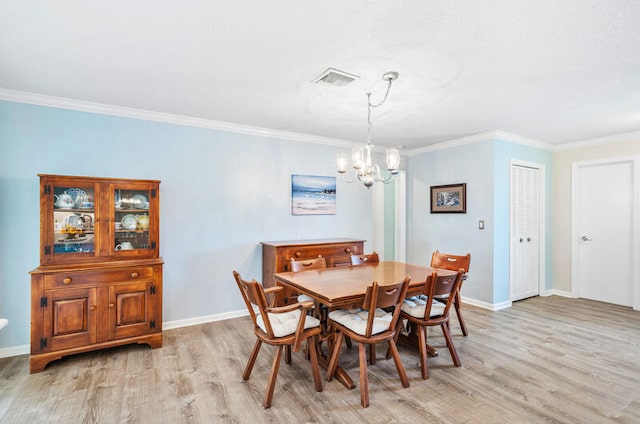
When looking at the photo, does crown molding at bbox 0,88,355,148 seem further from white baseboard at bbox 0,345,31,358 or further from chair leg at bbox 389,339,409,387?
chair leg at bbox 389,339,409,387

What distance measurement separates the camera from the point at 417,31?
1.99 m

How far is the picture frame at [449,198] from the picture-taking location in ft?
15.7

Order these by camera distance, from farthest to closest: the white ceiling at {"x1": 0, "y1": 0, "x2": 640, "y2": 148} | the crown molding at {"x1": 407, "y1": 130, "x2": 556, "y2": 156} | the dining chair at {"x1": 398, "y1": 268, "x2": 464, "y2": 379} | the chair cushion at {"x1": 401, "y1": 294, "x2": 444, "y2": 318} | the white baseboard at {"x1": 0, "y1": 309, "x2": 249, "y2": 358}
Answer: the crown molding at {"x1": 407, "y1": 130, "x2": 556, "y2": 156} → the white baseboard at {"x1": 0, "y1": 309, "x2": 249, "y2": 358} → the chair cushion at {"x1": 401, "y1": 294, "x2": 444, "y2": 318} → the dining chair at {"x1": 398, "y1": 268, "x2": 464, "y2": 379} → the white ceiling at {"x1": 0, "y1": 0, "x2": 640, "y2": 148}

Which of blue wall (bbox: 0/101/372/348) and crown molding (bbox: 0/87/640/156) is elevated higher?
crown molding (bbox: 0/87/640/156)

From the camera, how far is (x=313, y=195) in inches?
186

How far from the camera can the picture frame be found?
4797 millimetres

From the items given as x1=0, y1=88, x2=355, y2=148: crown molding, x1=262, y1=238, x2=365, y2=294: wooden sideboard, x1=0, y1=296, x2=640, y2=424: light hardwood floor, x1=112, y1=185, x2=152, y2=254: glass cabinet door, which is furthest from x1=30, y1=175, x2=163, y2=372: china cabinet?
x1=262, y1=238, x2=365, y2=294: wooden sideboard

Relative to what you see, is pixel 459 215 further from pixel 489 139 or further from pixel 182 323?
pixel 182 323

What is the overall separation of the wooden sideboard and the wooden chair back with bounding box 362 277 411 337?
1770 mm

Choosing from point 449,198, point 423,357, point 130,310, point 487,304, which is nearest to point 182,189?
point 130,310

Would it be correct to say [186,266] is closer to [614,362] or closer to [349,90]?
[349,90]

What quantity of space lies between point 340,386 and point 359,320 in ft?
1.72

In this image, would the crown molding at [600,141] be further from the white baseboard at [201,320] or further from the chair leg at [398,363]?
the white baseboard at [201,320]

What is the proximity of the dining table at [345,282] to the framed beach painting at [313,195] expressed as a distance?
4.82 ft
